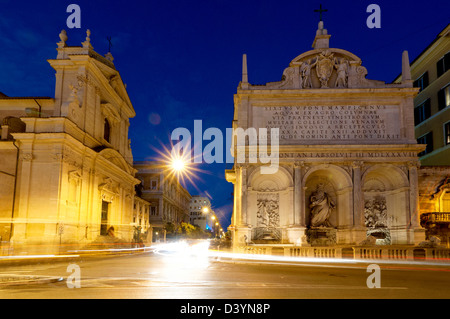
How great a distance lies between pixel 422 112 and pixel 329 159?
1677 cm

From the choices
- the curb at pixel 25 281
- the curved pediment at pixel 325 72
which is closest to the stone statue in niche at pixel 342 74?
the curved pediment at pixel 325 72

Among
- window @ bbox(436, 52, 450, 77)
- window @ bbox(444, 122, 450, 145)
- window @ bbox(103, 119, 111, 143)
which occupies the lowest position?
window @ bbox(444, 122, 450, 145)

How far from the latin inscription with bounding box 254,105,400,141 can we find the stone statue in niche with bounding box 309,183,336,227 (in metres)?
4.83

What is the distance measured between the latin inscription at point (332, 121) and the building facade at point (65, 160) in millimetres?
15535

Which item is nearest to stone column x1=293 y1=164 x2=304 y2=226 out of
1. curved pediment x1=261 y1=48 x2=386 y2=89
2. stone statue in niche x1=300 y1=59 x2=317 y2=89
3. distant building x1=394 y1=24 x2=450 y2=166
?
stone statue in niche x1=300 y1=59 x2=317 y2=89

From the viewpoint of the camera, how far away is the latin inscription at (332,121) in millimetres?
34312

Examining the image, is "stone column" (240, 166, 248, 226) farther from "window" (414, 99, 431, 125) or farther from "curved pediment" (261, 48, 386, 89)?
"window" (414, 99, 431, 125)

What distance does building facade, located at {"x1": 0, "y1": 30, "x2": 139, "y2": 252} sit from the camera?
102ft

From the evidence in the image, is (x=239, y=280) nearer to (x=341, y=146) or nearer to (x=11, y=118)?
(x=341, y=146)

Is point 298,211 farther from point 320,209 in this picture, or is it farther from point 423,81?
point 423,81

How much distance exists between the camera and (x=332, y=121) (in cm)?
3462

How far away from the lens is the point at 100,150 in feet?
125

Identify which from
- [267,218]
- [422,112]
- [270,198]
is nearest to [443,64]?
[422,112]

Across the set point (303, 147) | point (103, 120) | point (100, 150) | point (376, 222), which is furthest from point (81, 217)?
point (376, 222)
